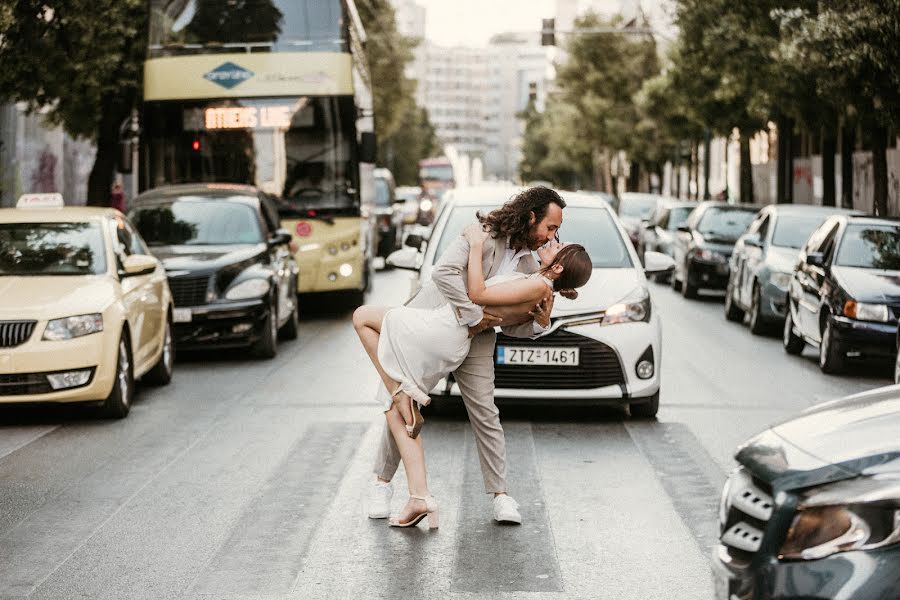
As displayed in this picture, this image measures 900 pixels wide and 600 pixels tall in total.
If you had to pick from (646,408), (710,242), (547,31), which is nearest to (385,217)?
(547,31)

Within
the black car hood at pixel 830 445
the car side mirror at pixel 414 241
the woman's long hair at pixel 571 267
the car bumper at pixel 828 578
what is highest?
the woman's long hair at pixel 571 267

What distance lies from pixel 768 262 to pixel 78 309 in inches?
402

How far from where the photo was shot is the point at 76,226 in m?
12.4

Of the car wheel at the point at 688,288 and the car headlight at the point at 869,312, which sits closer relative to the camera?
the car headlight at the point at 869,312

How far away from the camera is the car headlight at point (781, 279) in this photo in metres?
18.5

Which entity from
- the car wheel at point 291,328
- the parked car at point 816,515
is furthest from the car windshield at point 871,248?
the parked car at point 816,515

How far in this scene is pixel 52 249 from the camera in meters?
12.2

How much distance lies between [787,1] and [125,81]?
463 inches

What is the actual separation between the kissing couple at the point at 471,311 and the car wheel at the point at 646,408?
363cm

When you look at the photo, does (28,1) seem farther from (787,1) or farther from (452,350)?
(452,350)

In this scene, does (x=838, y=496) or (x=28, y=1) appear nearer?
(x=838, y=496)

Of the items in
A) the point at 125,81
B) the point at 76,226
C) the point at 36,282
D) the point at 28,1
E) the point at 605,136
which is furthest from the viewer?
the point at 605,136

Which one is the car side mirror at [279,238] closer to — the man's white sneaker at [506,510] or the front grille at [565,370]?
the front grille at [565,370]

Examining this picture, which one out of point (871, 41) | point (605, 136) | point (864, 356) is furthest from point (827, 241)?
point (605, 136)
